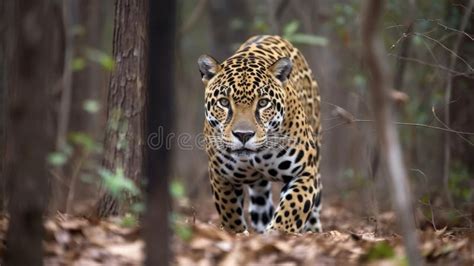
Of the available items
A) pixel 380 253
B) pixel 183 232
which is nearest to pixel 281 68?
pixel 183 232

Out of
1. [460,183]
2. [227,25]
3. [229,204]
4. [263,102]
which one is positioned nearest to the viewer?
[263,102]

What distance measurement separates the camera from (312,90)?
9211 mm

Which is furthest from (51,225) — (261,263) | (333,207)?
(333,207)

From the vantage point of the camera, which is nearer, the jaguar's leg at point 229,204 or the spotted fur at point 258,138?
the spotted fur at point 258,138

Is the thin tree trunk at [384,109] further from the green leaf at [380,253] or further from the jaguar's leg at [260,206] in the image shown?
the jaguar's leg at [260,206]

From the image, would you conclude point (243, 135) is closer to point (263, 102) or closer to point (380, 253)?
point (263, 102)

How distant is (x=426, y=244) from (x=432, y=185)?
22.9 ft

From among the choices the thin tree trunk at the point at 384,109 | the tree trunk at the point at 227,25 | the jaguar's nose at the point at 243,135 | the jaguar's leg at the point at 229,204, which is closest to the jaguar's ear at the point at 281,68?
the jaguar's nose at the point at 243,135

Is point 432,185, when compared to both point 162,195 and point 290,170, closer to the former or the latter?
point 290,170

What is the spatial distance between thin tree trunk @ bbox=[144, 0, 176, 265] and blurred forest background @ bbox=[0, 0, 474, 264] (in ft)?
0.24

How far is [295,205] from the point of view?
7.30m

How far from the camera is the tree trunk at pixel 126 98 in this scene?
691cm

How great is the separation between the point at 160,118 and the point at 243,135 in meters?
3.37

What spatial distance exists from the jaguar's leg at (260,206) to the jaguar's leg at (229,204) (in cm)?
78
